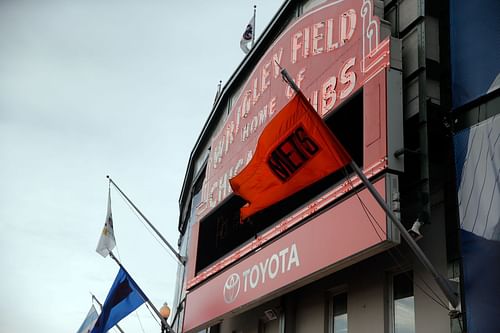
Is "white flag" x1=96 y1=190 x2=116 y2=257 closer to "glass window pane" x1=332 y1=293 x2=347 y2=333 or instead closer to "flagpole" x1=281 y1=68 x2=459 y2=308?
"glass window pane" x1=332 y1=293 x2=347 y2=333

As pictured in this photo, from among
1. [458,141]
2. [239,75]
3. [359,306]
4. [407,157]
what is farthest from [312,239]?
[239,75]

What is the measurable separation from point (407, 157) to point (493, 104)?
150 centimetres

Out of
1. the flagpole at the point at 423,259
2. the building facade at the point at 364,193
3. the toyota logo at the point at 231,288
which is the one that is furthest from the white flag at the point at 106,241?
the flagpole at the point at 423,259

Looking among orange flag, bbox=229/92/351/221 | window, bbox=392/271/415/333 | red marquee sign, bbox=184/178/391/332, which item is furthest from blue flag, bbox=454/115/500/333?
window, bbox=392/271/415/333

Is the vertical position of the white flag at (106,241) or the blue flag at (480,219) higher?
the white flag at (106,241)

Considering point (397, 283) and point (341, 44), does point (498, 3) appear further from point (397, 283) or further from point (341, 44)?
point (397, 283)

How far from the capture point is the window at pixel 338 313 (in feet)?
41.2

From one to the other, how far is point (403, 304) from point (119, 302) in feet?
30.2

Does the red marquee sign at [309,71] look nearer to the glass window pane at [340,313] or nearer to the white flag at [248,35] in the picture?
the glass window pane at [340,313]

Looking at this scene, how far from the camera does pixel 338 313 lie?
504 inches

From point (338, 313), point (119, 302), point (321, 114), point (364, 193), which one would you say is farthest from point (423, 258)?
point (119, 302)

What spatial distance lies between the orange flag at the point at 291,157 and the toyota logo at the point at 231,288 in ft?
14.2

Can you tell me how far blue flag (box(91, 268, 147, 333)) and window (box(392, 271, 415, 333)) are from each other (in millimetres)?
8247

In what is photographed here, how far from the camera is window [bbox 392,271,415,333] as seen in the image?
1066cm
